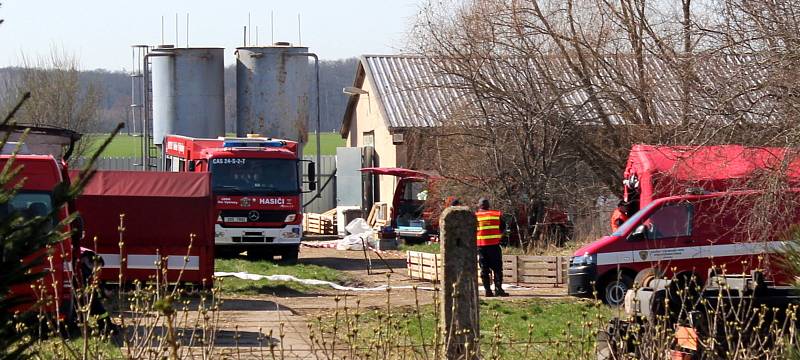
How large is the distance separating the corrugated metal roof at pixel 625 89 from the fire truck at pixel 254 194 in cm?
400

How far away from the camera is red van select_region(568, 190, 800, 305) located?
56.7 feet

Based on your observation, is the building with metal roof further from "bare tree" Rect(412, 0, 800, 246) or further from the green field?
the green field

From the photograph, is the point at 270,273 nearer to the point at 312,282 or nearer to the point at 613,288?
the point at 312,282

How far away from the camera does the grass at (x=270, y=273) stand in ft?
66.4

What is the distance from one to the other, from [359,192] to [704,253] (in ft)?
76.2

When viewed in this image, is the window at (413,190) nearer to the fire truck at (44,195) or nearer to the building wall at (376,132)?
the building wall at (376,132)

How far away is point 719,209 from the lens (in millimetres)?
17516

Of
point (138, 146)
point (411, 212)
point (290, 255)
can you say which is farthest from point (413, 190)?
point (138, 146)

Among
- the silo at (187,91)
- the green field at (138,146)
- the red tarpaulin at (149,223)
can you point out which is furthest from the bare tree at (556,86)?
the green field at (138,146)

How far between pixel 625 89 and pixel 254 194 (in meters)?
8.58

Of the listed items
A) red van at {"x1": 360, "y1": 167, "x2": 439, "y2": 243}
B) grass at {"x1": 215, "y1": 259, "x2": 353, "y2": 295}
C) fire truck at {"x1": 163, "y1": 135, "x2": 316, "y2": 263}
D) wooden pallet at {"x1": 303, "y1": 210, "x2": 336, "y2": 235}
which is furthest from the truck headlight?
wooden pallet at {"x1": 303, "y1": 210, "x2": 336, "y2": 235}

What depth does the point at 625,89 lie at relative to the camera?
968 inches

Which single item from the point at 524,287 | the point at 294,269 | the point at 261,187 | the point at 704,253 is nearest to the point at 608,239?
the point at 704,253

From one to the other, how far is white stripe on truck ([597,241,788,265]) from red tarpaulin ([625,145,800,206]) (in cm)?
94
